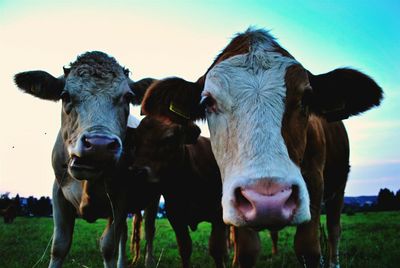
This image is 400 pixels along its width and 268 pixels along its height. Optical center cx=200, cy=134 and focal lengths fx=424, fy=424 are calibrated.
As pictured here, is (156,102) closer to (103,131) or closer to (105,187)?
(103,131)

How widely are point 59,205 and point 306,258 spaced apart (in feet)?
11.3

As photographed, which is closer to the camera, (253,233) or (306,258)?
(306,258)

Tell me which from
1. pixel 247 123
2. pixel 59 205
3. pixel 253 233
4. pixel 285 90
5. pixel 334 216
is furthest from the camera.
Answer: pixel 334 216

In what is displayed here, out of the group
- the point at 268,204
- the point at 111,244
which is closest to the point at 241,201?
the point at 268,204

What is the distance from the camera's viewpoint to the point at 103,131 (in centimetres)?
471

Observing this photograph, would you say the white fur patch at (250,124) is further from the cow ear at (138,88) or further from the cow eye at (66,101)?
the cow ear at (138,88)

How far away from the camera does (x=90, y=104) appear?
5090mm

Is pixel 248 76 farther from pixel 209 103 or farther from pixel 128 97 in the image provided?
pixel 128 97

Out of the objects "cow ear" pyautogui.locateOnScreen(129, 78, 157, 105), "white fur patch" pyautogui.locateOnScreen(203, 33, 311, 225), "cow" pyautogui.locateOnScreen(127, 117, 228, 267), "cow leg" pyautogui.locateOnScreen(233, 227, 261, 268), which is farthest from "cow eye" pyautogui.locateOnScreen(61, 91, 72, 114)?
"cow leg" pyautogui.locateOnScreen(233, 227, 261, 268)

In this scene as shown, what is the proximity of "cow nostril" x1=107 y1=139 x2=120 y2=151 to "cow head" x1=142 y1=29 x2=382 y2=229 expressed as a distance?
0.57 meters

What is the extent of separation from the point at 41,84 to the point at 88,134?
1533mm

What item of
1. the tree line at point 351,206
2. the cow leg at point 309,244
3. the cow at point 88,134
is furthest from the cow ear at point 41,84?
the tree line at point 351,206

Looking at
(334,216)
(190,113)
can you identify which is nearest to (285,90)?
(190,113)

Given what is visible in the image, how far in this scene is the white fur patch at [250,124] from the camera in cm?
249
